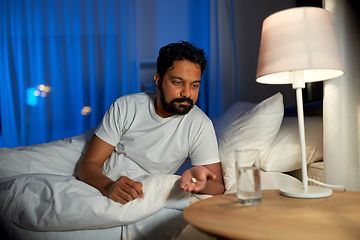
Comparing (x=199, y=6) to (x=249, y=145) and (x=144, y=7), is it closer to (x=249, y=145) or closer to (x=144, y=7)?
(x=144, y=7)

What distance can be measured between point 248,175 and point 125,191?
0.44 m

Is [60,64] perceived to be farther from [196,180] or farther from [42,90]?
[196,180]

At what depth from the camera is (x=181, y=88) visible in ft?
4.36

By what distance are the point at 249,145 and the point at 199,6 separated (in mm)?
2014

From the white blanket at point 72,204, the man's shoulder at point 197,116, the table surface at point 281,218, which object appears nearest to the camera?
the table surface at point 281,218

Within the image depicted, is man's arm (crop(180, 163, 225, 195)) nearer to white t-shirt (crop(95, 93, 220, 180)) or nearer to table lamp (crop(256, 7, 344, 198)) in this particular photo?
table lamp (crop(256, 7, 344, 198))

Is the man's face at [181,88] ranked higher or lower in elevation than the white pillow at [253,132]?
higher

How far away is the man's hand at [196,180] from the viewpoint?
0.81 m

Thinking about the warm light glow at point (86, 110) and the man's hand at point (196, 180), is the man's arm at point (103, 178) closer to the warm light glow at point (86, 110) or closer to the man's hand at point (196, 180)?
the man's hand at point (196, 180)

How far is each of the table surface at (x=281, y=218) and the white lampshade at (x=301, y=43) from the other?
14.7 inches

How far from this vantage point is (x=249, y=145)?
130 centimetres

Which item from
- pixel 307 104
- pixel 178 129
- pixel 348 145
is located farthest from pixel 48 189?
pixel 307 104

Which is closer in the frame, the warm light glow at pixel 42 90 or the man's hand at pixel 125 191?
the man's hand at pixel 125 191

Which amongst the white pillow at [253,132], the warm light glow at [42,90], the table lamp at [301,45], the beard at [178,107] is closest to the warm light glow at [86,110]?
the warm light glow at [42,90]
